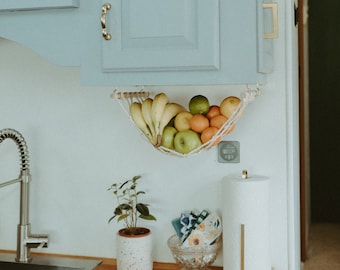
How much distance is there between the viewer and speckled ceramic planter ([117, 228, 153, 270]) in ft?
5.41

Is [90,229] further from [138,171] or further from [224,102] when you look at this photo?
[224,102]

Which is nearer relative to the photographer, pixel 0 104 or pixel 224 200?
pixel 224 200

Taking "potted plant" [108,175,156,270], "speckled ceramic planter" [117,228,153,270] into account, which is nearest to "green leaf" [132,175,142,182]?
"potted plant" [108,175,156,270]

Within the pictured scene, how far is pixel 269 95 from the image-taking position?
1.67 metres

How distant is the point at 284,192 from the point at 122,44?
2.21 ft

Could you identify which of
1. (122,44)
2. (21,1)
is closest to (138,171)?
(122,44)

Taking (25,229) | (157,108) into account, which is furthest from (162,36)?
(25,229)

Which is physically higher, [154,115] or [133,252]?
[154,115]

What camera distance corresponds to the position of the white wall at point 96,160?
1681 mm

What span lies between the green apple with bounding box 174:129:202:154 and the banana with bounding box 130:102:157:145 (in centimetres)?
7

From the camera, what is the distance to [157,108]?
160 cm

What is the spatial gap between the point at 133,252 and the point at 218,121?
475 millimetres

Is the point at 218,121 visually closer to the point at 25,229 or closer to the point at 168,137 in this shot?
the point at 168,137

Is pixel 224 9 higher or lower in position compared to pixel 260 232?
higher
